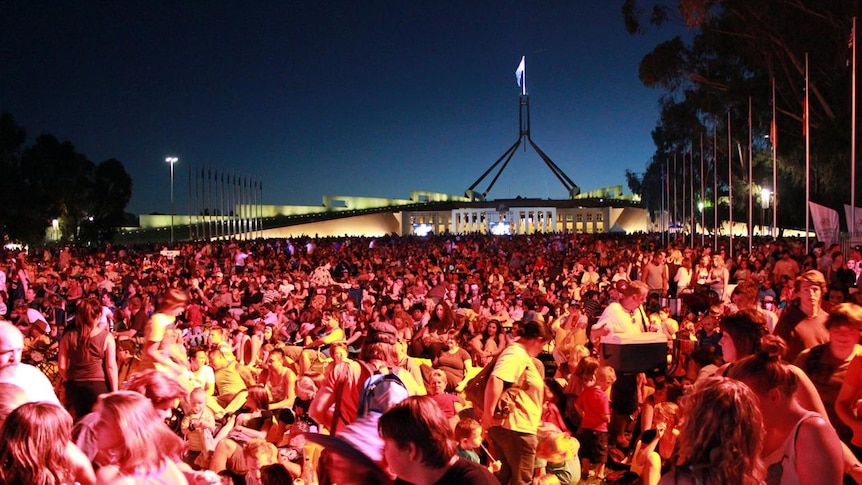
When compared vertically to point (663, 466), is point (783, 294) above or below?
above

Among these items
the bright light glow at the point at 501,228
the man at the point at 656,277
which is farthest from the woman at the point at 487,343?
the bright light glow at the point at 501,228

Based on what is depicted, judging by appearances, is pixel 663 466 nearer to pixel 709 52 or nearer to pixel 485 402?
pixel 485 402

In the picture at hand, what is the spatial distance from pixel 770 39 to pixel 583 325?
21.6 meters

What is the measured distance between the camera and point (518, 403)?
4562mm

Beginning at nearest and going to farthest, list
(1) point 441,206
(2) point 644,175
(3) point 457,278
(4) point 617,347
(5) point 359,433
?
(5) point 359,433 → (4) point 617,347 → (3) point 457,278 → (2) point 644,175 → (1) point 441,206

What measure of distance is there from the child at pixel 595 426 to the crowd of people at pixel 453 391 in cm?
2

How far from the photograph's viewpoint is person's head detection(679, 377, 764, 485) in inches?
91.2

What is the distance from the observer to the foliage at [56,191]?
42.7 m

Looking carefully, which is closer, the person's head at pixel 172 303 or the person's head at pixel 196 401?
the person's head at pixel 172 303

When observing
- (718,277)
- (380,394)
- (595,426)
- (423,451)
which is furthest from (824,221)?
(423,451)

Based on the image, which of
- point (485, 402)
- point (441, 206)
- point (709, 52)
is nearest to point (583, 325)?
point (485, 402)

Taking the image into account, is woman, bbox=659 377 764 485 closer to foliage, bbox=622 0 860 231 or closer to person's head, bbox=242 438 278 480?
person's head, bbox=242 438 278 480

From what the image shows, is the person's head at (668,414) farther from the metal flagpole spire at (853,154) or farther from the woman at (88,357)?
the metal flagpole spire at (853,154)

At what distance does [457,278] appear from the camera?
18422mm
